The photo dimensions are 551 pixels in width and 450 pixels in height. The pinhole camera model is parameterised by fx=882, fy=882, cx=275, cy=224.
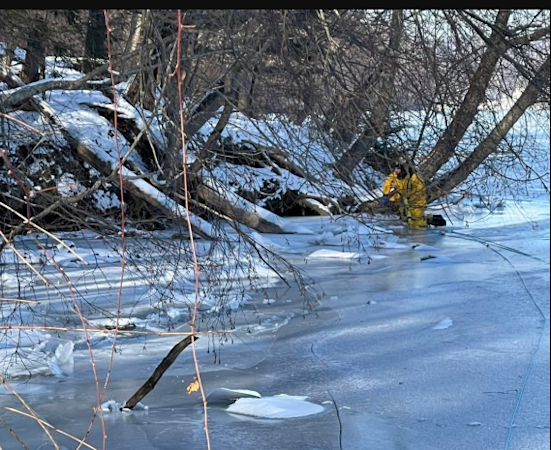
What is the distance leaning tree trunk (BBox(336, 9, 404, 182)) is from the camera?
4.74 meters

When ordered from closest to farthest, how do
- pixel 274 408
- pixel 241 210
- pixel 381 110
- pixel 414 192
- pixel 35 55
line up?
pixel 274 408, pixel 381 110, pixel 414 192, pixel 35 55, pixel 241 210

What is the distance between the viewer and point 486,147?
5438 millimetres

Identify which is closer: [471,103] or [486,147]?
[471,103]

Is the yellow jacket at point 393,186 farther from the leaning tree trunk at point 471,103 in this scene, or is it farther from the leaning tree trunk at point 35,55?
the leaning tree trunk at point 35,55

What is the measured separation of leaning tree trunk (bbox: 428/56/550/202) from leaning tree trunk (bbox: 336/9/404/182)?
0.57 m

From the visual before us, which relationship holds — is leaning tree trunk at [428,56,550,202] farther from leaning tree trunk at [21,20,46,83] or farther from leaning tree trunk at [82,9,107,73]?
leaning tree trunk at [21,20,46,83]

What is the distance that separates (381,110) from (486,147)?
78 cm

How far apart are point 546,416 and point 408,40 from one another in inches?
85.7

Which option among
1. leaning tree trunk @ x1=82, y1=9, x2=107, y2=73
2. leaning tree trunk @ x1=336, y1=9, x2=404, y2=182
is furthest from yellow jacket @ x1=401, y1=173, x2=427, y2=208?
leaning tree trunk @ x1=82, y1=9, x2=107, y2=73

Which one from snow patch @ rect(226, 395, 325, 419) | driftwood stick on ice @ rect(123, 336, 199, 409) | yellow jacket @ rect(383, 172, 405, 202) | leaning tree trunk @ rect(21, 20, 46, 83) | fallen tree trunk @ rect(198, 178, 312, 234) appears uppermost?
leaning tree trunk @ rect(21, 20, 46, 83)

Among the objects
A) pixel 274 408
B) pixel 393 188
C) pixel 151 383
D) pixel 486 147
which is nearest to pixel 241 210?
pixel 393 188

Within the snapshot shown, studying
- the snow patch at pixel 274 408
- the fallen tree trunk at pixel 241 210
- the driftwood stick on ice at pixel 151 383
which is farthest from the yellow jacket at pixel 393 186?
the driftwood stick on ice at pixel 151 383

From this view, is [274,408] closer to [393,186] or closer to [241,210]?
[393,186]

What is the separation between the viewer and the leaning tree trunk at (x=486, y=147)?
506 centimetres
